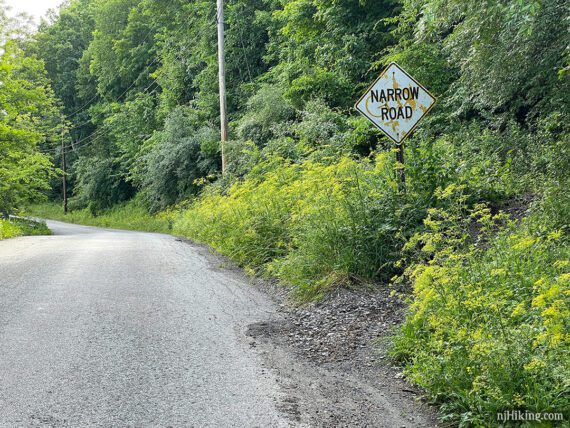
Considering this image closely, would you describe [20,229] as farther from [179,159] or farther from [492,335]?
[492,335]

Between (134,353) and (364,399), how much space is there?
7.35 feet

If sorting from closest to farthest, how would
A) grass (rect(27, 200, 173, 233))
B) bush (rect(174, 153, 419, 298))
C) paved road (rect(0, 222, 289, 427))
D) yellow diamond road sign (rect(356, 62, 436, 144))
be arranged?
paved road (rect(0, 222, 289, 427)) → bush (rect(174, 153, 419, 298)) → yellow diamond road sign (rect(356, 62, 436, 144)) → grass (rect(27, 200, 173, 233))

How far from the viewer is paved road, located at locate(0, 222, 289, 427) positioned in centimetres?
429

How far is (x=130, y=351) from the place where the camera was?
18.3 ft

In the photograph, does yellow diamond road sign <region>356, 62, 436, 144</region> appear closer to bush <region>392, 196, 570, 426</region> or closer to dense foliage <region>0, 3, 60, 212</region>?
bush <region>392, 196, 570, 426</region>

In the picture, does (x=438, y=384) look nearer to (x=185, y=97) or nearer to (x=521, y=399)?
(x=521, y=399)

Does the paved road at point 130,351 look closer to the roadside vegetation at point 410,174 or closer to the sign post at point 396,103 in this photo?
the roadside vegetation at point 410,174

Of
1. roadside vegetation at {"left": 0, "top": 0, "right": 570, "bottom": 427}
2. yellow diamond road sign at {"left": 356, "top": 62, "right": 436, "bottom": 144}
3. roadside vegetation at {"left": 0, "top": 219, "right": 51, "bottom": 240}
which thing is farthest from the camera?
→ roadside vegetation at {"left": 0, "top": 219, "right": 51, "bottom": 240}

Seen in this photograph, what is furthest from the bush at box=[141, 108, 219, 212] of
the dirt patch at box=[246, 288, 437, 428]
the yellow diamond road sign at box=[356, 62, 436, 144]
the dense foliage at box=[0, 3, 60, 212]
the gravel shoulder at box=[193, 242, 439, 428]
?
the dirt patch at box=[246, 288, 437, 428]

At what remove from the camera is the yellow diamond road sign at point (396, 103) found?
27.4ft

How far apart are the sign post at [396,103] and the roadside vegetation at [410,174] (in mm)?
609

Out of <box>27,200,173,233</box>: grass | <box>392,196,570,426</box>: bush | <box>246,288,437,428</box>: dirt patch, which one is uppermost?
<box>392,196,570,426</box>: bush

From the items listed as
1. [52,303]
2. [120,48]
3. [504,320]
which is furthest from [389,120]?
[120,48]

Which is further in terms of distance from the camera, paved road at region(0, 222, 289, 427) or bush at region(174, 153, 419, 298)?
bush at region(174, 153, 419, 298)
